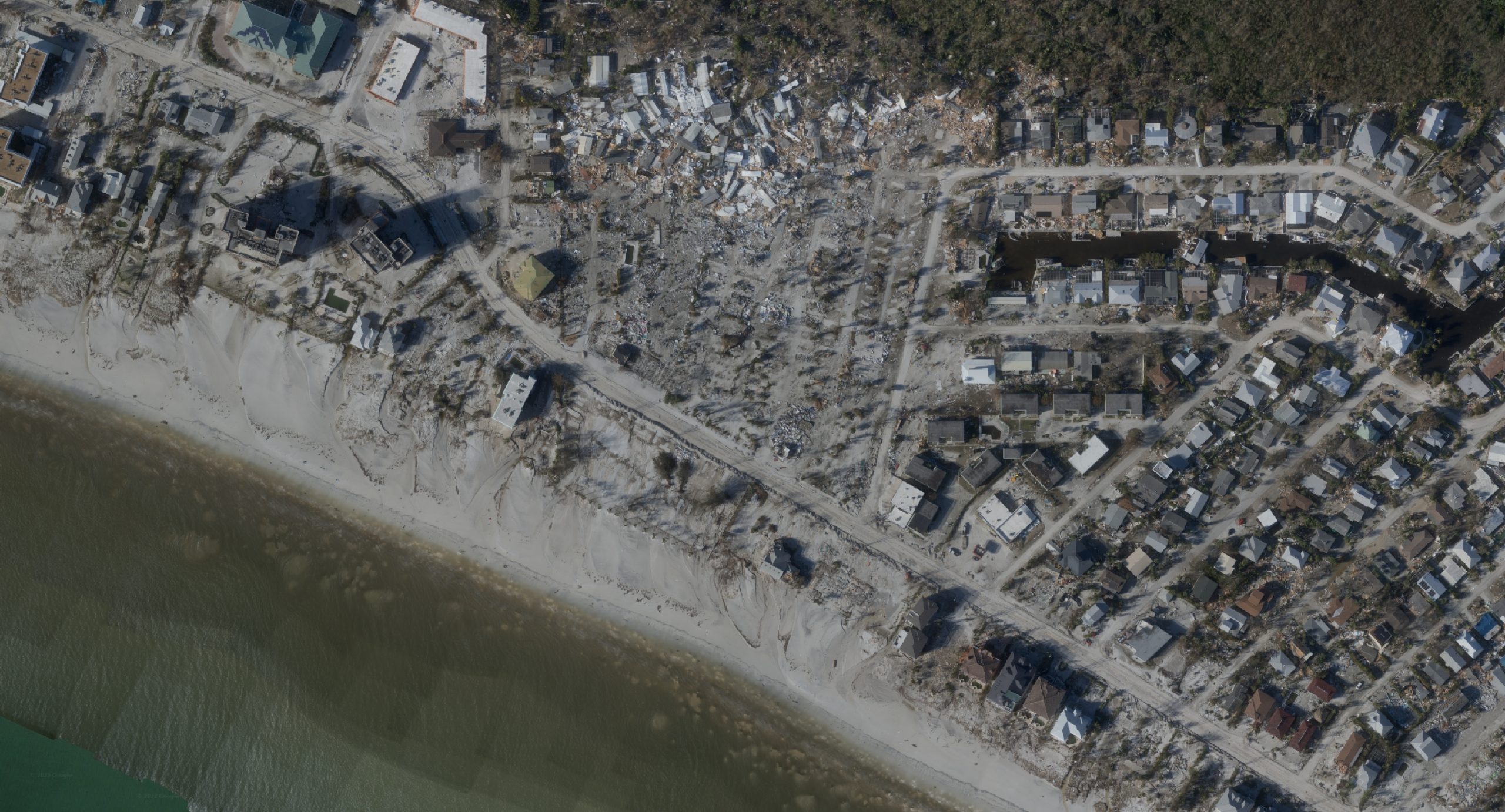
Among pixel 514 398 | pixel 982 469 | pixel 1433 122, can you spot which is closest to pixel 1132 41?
pixel 1433 122

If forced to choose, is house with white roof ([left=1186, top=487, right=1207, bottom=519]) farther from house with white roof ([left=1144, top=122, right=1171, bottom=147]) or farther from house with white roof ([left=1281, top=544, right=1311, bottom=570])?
house with white roof ([left=1144, top=122, right=1171, bottom=147])

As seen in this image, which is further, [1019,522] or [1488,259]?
[1019,522]

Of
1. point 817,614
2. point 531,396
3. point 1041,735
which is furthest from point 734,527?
point 1041,735

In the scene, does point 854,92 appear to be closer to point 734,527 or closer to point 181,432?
point 734,527

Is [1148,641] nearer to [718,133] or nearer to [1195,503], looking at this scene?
[1195,503]

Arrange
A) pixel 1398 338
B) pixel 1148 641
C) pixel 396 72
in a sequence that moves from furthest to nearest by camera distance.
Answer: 1. pixel 396 72
2. pixel 1148 641
3. pixel 1398 338

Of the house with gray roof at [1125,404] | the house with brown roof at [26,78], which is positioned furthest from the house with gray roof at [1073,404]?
the house with brown roof at [26,78]
